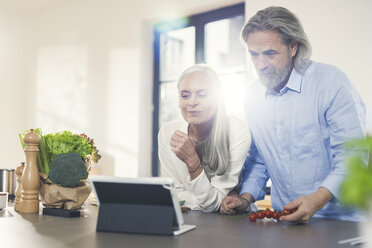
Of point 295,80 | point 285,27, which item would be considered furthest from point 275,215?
point 285,27

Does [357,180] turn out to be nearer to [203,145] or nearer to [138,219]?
[138,219]

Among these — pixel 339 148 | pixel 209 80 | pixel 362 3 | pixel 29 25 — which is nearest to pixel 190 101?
pixel 209 80

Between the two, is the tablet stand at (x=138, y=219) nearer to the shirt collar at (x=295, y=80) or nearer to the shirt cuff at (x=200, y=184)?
the shirt cuff at (x=200, y=184)

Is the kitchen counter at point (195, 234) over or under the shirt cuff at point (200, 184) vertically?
under

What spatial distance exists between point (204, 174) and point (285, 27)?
929 millimetres

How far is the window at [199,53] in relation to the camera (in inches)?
175

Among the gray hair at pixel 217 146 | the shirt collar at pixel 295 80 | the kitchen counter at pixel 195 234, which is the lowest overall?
the kitchen counter at pixel 195 234

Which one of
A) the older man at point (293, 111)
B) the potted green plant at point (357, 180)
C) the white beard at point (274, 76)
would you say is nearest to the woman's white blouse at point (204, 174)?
the older man at point (293, 111)

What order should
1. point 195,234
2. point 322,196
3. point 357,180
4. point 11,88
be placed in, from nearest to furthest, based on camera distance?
point 357,180
point 195,234
point 322,196
point 11,88

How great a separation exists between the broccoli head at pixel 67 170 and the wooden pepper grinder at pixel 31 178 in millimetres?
101

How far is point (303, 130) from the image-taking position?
7.20 feet

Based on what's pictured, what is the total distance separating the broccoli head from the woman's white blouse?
0.48 meters

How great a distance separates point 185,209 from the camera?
5.68 feet

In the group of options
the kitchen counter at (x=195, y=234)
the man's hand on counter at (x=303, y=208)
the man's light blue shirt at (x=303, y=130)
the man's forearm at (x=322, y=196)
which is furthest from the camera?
the man's light blue shirt at (x=303, y=130)
